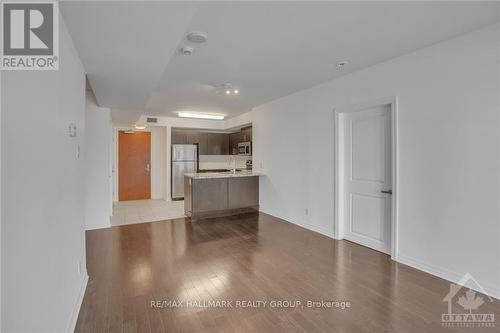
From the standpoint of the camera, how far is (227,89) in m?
4.34

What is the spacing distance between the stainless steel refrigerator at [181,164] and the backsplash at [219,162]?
49 centimetres

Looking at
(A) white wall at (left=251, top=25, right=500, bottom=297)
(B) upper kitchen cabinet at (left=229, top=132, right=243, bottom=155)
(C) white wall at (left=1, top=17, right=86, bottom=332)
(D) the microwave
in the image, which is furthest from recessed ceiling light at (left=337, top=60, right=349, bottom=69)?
(B) upper kitchen cabinet at (left=229, top=132, right=243, bottom=155)

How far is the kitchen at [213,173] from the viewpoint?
5.52 metres

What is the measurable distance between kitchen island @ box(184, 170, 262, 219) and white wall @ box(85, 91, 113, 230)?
1619 mm

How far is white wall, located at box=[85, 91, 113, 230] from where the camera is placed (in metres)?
4.59

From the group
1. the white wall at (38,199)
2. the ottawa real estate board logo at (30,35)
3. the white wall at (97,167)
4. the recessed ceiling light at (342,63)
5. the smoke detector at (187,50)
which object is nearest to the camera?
the white wall at (38,199)

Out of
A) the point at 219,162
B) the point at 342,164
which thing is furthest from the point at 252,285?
the point at 219,162

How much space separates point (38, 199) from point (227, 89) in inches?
136

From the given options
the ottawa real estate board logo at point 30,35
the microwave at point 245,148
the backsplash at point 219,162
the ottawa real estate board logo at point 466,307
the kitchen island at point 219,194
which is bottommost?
the ottawa real estate board logo at point 466,307

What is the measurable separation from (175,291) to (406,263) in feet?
8.90

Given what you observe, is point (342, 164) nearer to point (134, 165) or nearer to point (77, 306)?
point (77, 306)

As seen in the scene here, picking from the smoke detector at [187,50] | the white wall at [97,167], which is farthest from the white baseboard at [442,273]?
the white wall at [97,167]

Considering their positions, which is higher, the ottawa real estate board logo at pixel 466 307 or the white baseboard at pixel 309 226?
the white baseboard at pixel 309 226

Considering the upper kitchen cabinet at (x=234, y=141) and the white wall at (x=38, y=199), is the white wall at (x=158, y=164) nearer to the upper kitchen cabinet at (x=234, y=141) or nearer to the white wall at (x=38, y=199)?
the upper kitchen cabinet at (x=234, y=141)
